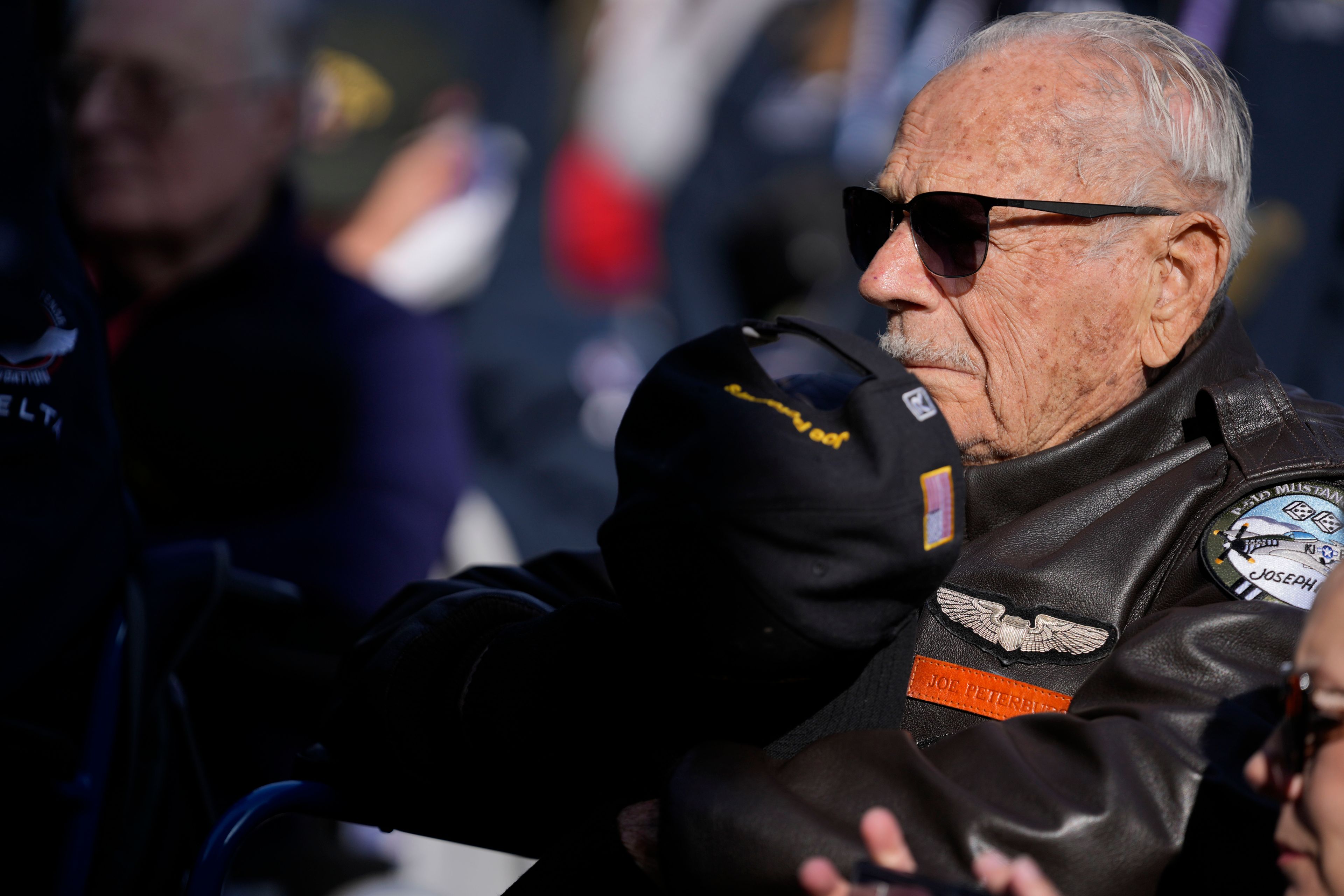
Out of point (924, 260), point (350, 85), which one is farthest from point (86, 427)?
point (350, 85)

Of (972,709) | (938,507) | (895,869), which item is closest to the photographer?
(895,869)

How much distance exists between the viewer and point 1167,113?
1794mm

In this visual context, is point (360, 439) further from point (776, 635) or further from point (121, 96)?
point (776, 635)

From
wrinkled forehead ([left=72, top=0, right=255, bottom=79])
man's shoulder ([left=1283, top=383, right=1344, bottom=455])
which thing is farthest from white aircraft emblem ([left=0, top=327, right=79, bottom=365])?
wrinkled forehead ([left=72, top=0, right=255, bottom=79])

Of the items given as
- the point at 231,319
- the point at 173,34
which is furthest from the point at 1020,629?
the point at 173,34

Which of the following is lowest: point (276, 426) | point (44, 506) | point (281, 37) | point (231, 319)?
point (276, 426)

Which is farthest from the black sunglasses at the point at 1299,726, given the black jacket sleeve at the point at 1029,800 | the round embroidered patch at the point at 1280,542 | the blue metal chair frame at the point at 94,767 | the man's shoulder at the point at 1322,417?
the blue metal chair frame at the point at 94,767

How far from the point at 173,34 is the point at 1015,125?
271 centimetres

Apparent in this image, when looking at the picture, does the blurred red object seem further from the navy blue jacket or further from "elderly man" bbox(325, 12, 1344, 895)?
"elderly man" bbox(325, 12, 1344, 895)

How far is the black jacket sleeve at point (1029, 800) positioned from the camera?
112 cm

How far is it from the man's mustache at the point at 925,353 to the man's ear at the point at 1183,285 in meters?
0.29

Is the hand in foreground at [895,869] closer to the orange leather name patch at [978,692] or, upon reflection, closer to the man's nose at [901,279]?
the orange leather name patch at [978,692]

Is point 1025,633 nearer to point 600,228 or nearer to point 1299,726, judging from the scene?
point 1299,726

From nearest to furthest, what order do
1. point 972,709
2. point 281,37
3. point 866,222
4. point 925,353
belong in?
point 972,709, point 925,353, point 866,222, point 281,37
